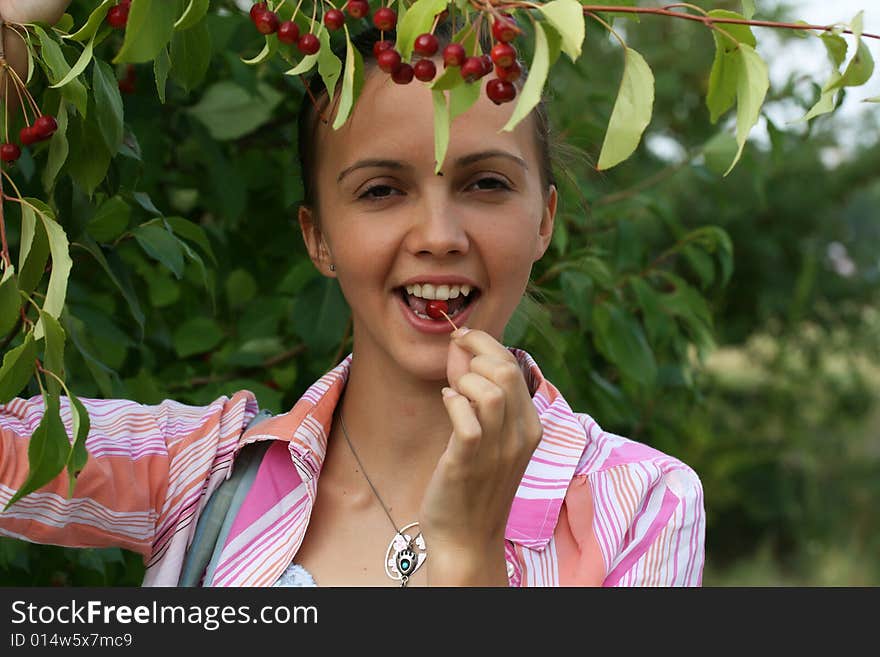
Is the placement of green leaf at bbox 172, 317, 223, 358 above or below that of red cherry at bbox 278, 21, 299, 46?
above

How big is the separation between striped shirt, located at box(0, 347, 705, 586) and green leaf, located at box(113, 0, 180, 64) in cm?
49

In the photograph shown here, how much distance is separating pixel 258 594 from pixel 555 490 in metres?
0.34

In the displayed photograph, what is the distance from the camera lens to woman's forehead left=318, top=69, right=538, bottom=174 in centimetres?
120

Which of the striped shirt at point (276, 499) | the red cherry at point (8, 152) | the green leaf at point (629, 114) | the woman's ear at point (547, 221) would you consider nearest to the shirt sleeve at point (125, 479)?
the striped shirt at point (276, 499)

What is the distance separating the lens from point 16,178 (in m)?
1.32

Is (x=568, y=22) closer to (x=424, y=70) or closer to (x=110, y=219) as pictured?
(x=424, y=70)

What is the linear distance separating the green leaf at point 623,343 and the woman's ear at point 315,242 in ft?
2.35

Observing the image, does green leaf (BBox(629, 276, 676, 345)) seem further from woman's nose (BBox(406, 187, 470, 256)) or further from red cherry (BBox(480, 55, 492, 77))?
A: red cherry (BBox(480, 55, 492, 77))

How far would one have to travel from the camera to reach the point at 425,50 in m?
0.87

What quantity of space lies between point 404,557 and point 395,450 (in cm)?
15

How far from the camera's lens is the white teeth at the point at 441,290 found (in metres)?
1.19

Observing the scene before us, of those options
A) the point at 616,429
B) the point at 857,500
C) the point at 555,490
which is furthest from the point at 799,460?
the point at 555,490

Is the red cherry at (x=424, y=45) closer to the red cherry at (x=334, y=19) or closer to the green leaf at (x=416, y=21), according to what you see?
the green leaf at (x=416, y=21)

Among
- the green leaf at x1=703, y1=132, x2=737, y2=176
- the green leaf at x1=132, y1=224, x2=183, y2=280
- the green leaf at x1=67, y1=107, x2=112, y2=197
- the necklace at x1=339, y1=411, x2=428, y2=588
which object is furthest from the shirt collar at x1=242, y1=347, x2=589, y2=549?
the green leaf at x1=703, y1=132, x2=737, y2=176
